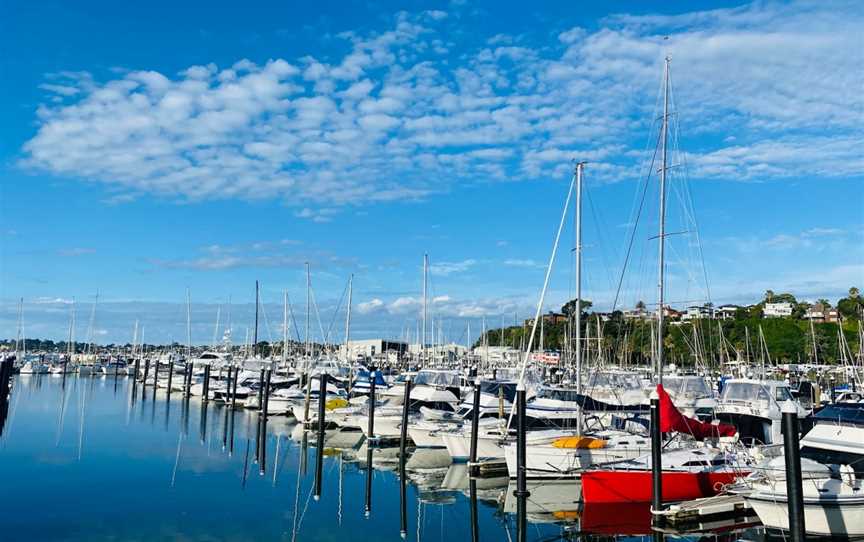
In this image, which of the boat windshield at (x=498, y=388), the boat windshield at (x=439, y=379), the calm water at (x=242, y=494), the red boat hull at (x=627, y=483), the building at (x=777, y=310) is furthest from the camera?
the building at (x=777, y=310)

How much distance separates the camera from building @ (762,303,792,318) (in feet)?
552

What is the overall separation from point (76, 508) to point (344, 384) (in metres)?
37.7

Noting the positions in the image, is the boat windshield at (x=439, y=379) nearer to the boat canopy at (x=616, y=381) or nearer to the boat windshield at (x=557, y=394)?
the boat canopy at (x=616, y=381)

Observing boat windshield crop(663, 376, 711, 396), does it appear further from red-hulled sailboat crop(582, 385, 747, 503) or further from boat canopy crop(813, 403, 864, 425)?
red-hulled sailboat crop(582, 385, 747, 503)

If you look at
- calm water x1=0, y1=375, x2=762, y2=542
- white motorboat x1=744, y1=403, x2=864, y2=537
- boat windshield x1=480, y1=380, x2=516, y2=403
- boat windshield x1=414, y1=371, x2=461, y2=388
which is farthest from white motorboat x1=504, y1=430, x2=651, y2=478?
boat windshield x1=414, y1=371, x2=461, y2=388

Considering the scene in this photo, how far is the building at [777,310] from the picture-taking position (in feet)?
552

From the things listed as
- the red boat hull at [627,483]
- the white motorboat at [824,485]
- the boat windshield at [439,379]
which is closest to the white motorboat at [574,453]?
the red boat hull at [627,483]

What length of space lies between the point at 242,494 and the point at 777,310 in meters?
173

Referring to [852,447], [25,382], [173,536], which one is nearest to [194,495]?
[173,536]

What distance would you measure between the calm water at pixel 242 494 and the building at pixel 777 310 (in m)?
152

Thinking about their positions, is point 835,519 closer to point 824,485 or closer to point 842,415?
point 824,485

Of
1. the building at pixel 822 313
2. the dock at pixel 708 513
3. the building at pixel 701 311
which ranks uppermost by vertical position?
the building at pixel 822 313

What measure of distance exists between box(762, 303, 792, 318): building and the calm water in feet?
499

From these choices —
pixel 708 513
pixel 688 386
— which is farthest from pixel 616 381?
pixel 708 513
